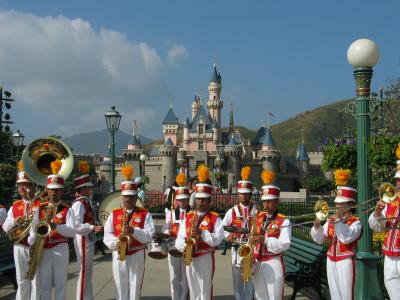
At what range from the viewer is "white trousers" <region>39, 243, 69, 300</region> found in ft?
24.4

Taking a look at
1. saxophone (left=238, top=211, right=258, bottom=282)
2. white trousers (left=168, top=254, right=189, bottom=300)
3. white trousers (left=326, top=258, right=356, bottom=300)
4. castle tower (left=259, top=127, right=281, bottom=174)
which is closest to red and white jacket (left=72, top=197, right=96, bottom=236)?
white trousers (left=168, top=254, right=189, bottom=300)

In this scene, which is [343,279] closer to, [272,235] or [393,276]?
[393,276]

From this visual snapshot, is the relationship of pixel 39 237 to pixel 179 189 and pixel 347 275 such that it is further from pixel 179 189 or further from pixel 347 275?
pixel 347 275

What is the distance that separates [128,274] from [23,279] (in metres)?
1.50

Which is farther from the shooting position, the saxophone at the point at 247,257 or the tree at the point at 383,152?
the tree at the point at 383,152

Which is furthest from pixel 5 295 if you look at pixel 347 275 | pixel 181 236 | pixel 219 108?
pixel 219 108

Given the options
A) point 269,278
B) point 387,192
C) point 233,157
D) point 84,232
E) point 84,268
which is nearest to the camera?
point 387,192

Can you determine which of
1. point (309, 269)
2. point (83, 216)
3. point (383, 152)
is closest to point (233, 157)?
point (383, 152)

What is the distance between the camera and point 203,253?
7.43 m

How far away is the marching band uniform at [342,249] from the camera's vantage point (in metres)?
6.74

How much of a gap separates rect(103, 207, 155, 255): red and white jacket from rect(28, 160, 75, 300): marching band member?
0.52 metres

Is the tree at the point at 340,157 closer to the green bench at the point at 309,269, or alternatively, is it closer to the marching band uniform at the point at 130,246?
the green bench at the point at 309,269

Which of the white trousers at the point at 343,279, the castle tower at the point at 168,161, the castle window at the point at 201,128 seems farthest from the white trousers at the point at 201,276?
the castle window at the point at 201,128

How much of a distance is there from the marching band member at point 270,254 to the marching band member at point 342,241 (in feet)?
1.37
